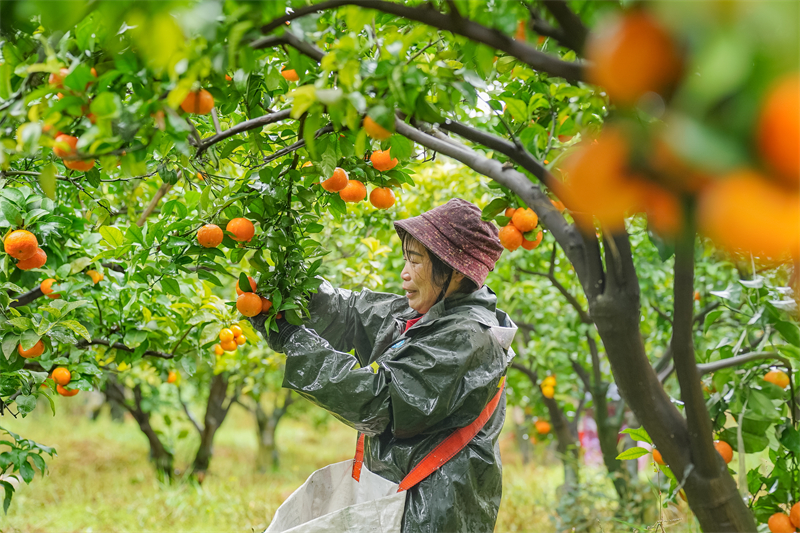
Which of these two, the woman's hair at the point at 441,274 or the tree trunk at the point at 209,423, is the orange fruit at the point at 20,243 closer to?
the woman's hair at the point at 441,274

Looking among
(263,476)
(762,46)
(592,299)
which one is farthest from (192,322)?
(263,476)

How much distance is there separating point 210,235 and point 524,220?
0.82m

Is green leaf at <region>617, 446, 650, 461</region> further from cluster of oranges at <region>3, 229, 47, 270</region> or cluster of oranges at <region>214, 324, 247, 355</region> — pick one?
cluster of oranges at <region>3, 229, 47, 270</region>

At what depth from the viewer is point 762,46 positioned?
494 mm

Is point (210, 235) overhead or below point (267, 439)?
overhead

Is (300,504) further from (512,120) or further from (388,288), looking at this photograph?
(388,288)

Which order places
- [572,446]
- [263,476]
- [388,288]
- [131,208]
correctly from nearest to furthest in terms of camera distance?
1. [131,208]
2. [388,288]
3. [572,446]
4. [263,476]

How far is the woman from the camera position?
153 cm

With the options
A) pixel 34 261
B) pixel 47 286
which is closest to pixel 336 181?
pixel 34 261

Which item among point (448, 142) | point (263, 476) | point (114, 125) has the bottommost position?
point (263, 476)

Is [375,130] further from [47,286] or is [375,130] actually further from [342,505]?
[47,286]

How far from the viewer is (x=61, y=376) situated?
2.12m

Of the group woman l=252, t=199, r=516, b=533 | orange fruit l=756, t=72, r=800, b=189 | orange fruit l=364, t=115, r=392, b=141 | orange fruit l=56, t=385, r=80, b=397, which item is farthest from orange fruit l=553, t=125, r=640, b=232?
orange fruit l=56, t=385, r=80, b=397

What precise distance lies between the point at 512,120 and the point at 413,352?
0.69 meters
